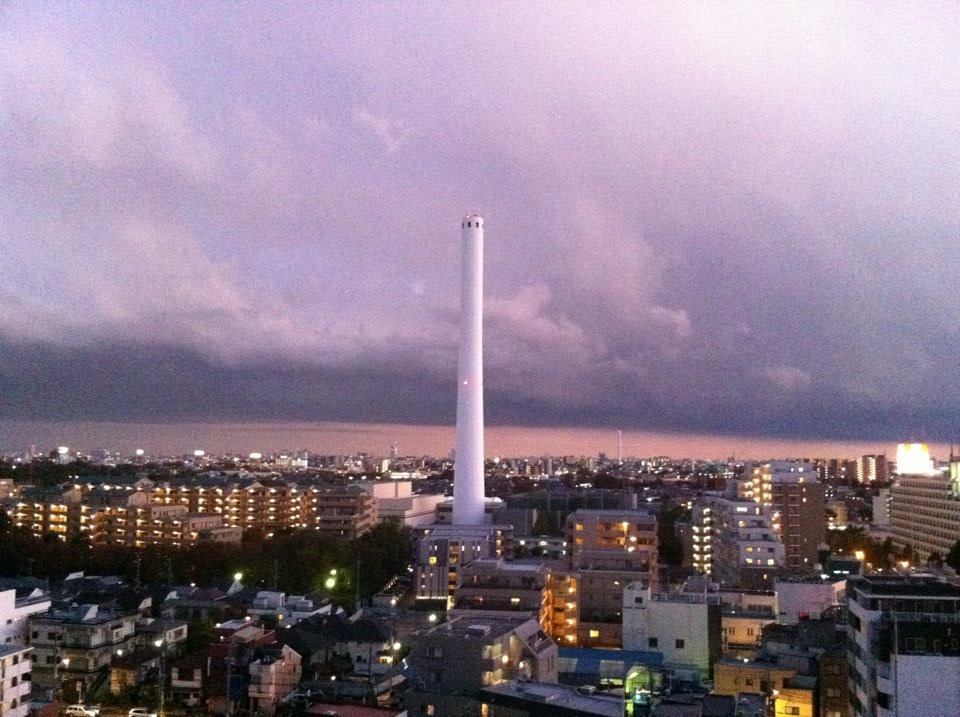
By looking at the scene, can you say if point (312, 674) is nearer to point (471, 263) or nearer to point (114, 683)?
point (114, 683)

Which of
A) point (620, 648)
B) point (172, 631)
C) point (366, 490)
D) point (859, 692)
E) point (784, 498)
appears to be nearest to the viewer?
point (859, 692)

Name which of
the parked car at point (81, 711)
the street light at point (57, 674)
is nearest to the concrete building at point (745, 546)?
the parked car at point (81, 711)

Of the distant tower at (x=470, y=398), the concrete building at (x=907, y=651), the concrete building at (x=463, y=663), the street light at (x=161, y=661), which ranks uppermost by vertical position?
the distant tower at (x=470, y=398)

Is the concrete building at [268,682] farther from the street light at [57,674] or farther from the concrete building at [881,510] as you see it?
the concrete building at [881,510]

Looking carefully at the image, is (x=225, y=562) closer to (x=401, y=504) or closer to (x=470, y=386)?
(x=470, y=386)

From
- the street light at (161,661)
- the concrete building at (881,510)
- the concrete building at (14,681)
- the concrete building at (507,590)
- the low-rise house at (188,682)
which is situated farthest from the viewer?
the concrete building at (881,510)

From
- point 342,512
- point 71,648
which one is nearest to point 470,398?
point 342,512

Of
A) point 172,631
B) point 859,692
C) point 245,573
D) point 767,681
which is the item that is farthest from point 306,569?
point 859,692
